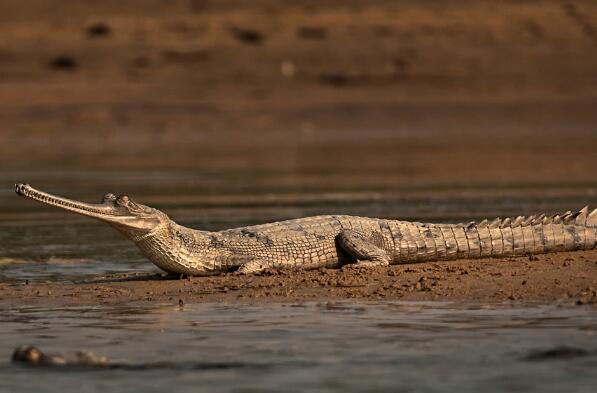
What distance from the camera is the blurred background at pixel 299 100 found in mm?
19734

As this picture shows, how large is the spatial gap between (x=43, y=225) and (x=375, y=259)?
227 inches

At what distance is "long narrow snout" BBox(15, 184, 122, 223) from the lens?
8562 millimetres

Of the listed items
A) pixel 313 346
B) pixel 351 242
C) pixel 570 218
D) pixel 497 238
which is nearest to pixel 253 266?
pixel 351 242

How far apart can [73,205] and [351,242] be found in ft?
6.80

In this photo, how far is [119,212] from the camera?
358 inches

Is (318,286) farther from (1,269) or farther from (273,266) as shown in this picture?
(1,269)

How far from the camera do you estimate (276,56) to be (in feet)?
124

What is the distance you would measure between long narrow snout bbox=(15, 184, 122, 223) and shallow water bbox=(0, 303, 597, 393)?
68cm

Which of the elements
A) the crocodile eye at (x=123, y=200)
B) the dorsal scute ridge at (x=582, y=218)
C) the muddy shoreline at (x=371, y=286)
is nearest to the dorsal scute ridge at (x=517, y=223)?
the muddy shoreline at (x=371, y=286)

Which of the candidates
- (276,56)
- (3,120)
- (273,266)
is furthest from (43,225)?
(276,56)

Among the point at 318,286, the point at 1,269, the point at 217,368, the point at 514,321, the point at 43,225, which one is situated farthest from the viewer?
the point at 43,225

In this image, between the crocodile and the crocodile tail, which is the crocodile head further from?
the crocodile tail

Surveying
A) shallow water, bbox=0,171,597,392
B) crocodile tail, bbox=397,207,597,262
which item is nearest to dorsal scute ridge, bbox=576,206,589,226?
crocodile tail, bbox=397,207,597,262

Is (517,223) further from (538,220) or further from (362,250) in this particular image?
(362,250)
